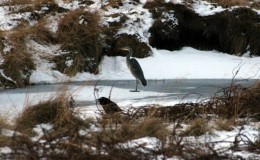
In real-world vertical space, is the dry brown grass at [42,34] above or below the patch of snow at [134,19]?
below

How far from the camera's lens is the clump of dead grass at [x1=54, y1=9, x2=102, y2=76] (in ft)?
33.9

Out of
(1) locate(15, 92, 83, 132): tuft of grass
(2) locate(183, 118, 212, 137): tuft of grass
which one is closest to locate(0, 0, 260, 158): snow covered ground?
(1) locate(15, 92, 83, 132): tuft of grass

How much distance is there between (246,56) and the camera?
492 inches

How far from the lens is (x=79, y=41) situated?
34.9ft

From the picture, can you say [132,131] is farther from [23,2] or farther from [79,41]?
[23,2]

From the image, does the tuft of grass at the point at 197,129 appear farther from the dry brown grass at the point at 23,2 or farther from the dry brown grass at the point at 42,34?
the dry brown grass at the point at 23,2

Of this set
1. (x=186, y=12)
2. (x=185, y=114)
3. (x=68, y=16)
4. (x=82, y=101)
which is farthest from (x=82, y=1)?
(x=185, y=114)

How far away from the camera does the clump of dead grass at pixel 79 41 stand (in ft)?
33.9

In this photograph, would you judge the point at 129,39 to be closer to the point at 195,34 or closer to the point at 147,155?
the point at 195,34

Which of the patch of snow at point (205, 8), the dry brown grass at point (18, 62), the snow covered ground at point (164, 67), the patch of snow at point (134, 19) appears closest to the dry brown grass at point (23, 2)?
the snow covered ground at point (164, 67)

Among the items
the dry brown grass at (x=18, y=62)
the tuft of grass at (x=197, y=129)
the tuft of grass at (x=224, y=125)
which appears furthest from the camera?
the dry brown grass at (x=18, y=62)

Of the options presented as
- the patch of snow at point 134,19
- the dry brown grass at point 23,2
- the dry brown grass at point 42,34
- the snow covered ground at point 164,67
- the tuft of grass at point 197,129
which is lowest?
the tuft of grass at point 197,129

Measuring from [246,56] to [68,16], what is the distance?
4333mm

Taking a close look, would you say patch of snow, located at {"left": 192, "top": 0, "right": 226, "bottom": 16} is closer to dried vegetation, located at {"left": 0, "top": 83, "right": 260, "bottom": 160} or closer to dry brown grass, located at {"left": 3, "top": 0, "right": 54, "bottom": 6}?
dry brown grass, located at {"left": 3, "top": 0, "right": 54, "bottom": 6}
